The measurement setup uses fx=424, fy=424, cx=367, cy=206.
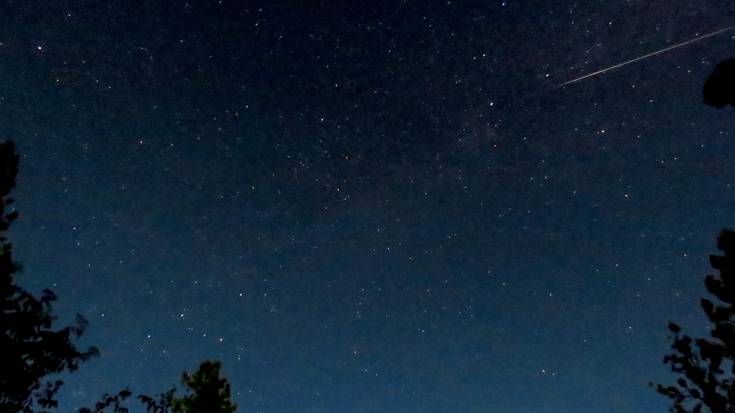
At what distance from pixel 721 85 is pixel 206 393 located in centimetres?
1921

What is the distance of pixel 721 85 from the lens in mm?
5066

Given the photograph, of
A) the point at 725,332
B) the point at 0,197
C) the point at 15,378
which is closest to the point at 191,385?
the point at 15,378

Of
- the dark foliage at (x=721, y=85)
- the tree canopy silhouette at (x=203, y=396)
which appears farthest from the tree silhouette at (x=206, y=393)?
the dark foliage at (x=721, y=85)

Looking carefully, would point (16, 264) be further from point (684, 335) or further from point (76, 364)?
point (684, 335)

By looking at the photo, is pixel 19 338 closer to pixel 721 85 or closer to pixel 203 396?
pixel 203 396

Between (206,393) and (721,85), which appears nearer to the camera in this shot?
(721,85)

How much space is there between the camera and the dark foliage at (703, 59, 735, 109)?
5027 millimetres

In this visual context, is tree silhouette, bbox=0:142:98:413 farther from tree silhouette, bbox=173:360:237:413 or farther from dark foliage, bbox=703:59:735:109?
dark foliage, bbox=703:59:735:109

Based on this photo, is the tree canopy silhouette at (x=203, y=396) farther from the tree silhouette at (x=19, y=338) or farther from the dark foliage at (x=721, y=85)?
the dark foliage at (x=721, y=85)

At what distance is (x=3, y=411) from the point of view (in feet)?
43.8

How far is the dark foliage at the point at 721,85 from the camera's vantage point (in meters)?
5.03

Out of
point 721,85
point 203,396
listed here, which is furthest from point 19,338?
point 721,85

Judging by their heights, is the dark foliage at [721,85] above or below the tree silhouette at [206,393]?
below

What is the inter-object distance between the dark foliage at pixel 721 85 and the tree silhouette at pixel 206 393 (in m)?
18.8
